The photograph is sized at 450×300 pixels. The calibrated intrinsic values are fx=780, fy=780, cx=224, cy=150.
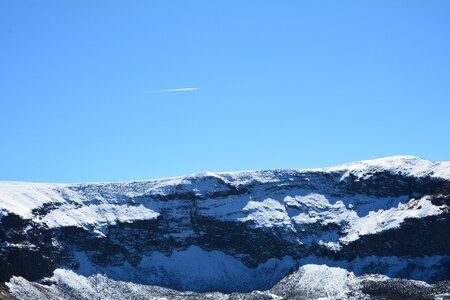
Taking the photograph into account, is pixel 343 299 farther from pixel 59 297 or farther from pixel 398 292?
pixel 59 297

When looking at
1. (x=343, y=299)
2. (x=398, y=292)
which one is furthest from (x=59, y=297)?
(x=398, y=292)

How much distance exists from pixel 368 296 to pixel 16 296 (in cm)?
8723

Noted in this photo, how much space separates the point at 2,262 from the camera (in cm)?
19600

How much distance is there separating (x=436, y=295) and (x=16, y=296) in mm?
102224

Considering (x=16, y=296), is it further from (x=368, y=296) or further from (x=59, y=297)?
(x=368, y=296)

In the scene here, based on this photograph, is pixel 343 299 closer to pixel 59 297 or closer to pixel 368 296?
pixel 368 296

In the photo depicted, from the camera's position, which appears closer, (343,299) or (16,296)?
(16,296)

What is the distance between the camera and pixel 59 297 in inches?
7766

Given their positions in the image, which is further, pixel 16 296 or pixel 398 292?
pixel 398 292

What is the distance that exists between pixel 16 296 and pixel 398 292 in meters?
94.5

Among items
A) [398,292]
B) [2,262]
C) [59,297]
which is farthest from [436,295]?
[2,262]

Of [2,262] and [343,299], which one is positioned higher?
[2,262]

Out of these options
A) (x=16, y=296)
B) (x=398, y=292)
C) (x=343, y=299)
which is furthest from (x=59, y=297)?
(x=398, y=292)

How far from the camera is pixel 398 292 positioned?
652 ft
